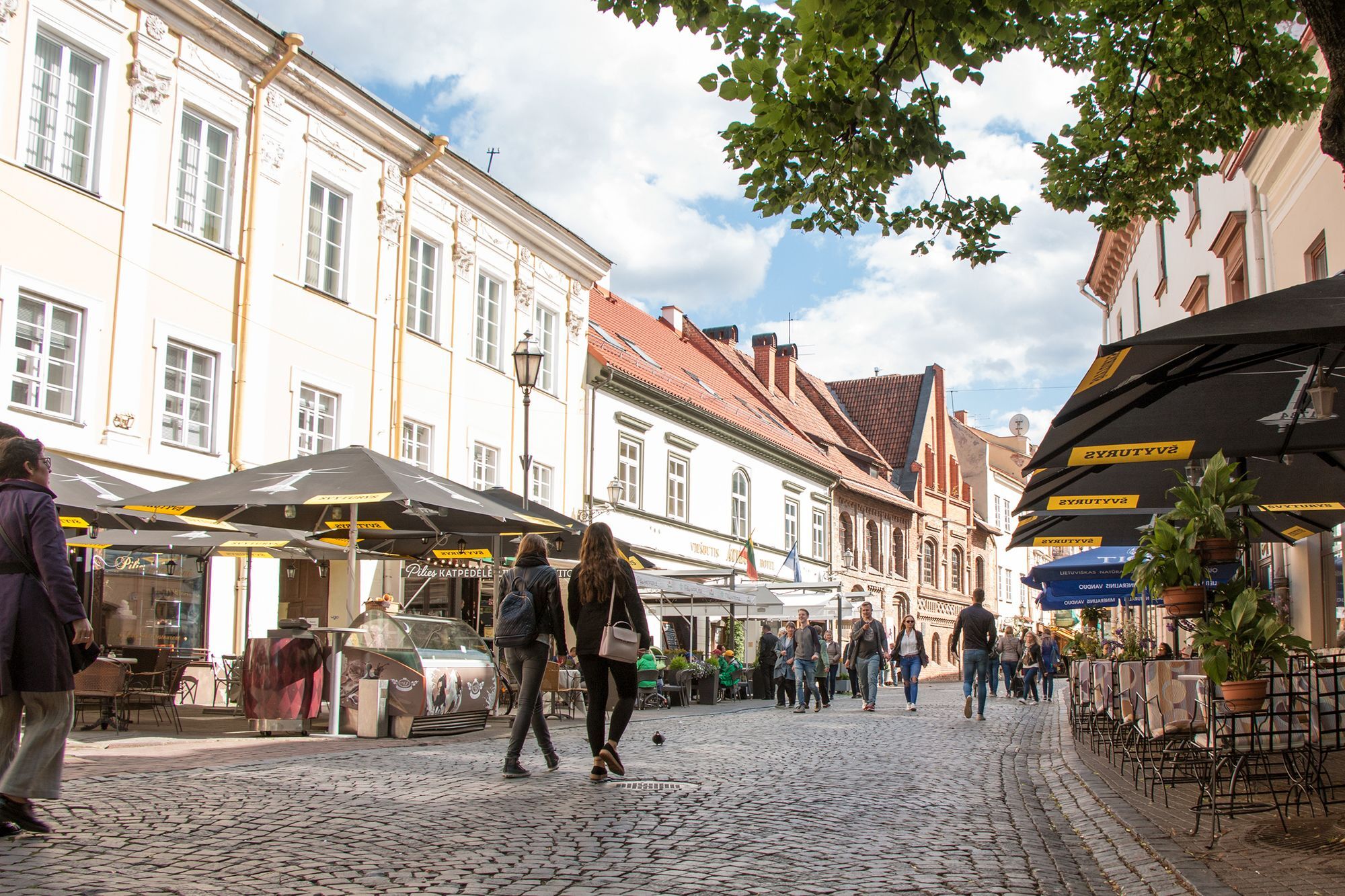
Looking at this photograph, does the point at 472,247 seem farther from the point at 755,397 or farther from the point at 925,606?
the point at 925,606

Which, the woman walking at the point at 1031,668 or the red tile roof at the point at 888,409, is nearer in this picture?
the woman walking at the point at 1031,668

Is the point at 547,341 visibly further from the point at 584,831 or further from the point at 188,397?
the point at 584,831

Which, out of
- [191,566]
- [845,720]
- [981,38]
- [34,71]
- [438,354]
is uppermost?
[34,71]

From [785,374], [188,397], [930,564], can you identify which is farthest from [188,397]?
[930,564]

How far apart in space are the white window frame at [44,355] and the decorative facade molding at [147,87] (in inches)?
121

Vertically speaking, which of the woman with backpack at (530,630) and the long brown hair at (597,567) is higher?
the long brown hair at (597,567)

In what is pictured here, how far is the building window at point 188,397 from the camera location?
18.1 metres

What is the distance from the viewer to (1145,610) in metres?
30.9

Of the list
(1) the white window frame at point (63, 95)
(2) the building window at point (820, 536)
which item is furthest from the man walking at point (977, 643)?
(2) the building window at point (820, 536)

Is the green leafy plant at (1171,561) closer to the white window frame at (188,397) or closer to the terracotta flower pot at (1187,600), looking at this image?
the terracotta flower pot at (1187,600)

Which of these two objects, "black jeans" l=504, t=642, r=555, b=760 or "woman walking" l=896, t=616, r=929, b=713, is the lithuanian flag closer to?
"woman walking" l=896, t=616, r=929, b=713

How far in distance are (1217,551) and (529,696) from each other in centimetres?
478

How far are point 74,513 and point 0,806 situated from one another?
8.17 m

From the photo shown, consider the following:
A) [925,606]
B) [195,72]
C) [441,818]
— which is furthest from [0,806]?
[925,606]
